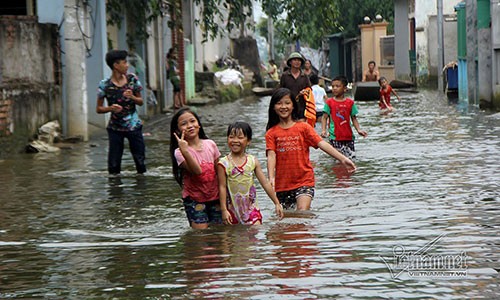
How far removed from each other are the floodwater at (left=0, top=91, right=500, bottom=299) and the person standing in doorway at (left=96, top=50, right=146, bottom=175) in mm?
378

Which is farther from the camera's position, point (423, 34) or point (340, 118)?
point (423, 34)

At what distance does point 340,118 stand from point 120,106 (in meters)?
2.88

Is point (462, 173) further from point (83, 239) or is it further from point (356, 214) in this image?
point (83, 239)

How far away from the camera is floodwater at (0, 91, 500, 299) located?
6.57 meters

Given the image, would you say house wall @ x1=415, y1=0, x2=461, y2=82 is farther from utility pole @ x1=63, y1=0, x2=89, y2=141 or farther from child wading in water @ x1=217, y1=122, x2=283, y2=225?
child wading in water @ x1=217, y1=122, x2=283, y2=225

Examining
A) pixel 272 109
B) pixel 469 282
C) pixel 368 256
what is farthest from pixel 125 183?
pixel 469 282

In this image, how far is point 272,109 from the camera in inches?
383

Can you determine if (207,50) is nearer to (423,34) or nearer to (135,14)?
(423,34)

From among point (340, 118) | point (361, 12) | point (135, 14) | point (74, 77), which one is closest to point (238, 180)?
point (340, 118)

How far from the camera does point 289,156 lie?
966 cm

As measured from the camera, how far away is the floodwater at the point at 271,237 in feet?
21.6

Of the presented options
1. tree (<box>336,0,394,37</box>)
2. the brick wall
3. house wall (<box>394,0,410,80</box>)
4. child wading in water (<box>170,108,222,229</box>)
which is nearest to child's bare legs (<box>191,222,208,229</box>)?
child wading in water (<box>170,108,222,229</box>)

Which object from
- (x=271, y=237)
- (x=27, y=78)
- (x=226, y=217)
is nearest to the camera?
(x=271, y=237)

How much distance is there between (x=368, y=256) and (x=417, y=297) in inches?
53.3
